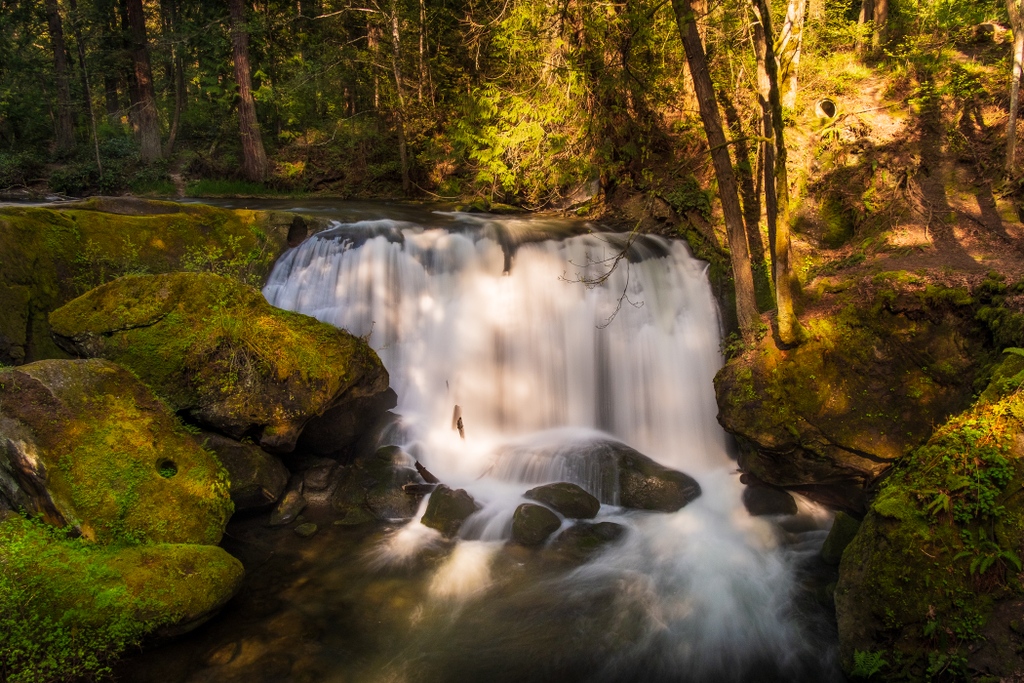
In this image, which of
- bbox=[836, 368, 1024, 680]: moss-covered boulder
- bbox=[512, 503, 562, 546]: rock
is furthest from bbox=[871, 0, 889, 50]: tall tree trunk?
bbox=[512, 503, 562, 546]: rock

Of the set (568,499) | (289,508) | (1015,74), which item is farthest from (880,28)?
(289,508)

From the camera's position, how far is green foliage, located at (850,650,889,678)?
4887 mm

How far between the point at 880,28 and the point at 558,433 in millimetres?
12596

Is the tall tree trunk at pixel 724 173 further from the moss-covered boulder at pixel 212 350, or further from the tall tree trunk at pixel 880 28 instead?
the tall tree trunk at pixel 880 28

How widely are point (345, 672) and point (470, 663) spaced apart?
43.6 inches

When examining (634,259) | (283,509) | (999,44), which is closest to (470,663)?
(283,509)

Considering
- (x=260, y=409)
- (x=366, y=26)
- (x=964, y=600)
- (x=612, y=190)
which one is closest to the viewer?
(x=964, y=600)

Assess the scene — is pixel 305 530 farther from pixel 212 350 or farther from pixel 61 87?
pixel 61 87

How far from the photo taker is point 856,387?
7234 mm

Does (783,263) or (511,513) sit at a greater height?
(783,263)

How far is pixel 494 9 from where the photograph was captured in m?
12.7

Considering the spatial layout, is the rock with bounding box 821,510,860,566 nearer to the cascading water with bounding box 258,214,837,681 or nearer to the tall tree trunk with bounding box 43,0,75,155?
the cascading water with bounding box 258,214,837,681

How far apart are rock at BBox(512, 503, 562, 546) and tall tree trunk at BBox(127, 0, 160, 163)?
18609 millimetres

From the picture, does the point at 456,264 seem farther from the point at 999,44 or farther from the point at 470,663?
the point at 999,44
